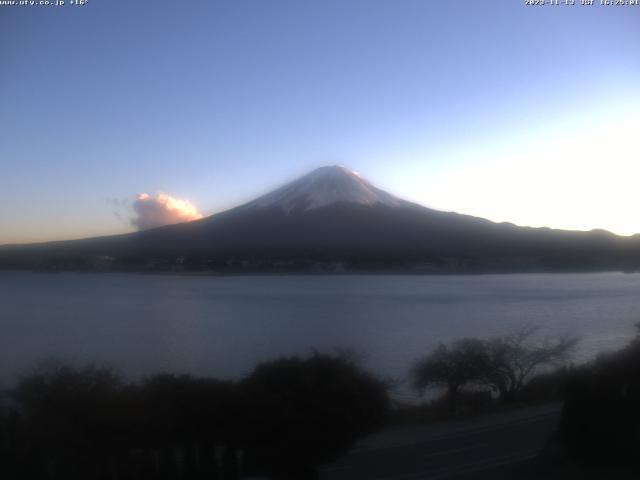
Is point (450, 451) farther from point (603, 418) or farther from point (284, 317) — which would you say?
A: point (284, 317)

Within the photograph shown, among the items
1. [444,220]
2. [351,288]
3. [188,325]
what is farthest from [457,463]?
[444,220]

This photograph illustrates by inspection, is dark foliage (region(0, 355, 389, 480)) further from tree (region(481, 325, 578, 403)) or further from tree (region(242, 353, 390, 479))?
tree (region(481, 325, 578, 403))

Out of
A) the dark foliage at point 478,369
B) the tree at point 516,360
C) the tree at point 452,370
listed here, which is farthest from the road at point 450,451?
the tree at point 516,360

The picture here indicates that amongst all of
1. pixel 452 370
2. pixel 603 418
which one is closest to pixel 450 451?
pixel 603 418

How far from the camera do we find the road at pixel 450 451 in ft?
16.0

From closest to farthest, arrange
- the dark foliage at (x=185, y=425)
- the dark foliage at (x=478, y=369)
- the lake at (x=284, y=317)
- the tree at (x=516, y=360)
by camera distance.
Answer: the dark foliage at (x=185, y=425)
the dark foliage at (x=478, y=369)
the tree at (x=516, y=360)
the lake at (x=284, y=317)

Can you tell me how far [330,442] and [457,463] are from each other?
1.12m

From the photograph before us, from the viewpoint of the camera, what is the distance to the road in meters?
4.88

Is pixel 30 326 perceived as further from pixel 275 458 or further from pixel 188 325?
pixel 275 458

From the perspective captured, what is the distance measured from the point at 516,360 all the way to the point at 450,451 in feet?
15.6

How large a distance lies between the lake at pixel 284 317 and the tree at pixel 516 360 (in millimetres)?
426

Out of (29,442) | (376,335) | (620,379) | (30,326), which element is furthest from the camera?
(30,326)

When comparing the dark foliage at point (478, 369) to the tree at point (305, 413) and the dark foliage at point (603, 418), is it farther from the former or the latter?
the tree at point (305, 413)

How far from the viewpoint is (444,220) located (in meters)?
39.9
